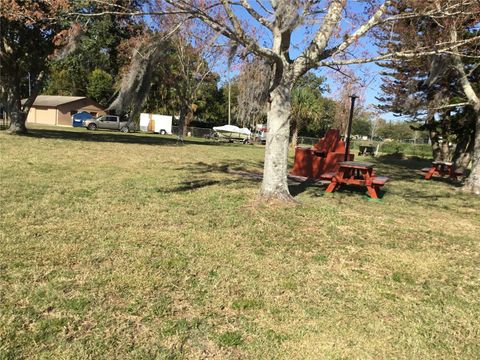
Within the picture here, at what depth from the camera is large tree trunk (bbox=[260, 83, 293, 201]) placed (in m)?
6.93

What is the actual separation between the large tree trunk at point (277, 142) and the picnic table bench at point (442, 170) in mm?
9356

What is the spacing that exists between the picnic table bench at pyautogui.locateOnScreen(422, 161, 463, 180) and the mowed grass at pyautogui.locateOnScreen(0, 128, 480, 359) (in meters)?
7.67

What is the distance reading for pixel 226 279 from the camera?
387cm

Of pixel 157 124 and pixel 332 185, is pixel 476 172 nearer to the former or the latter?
pixel 332 185

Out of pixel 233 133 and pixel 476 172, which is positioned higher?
pixel 233 133

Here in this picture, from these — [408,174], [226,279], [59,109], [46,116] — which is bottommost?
[226,279]

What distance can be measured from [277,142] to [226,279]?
3.51 metres

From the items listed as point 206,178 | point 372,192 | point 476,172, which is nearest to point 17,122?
point 206,178

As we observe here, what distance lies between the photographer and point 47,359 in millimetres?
2533

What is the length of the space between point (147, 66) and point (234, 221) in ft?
10.7

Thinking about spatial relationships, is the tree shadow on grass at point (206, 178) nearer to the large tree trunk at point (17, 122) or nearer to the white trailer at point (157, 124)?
the large tree trunk at point (17, 122)

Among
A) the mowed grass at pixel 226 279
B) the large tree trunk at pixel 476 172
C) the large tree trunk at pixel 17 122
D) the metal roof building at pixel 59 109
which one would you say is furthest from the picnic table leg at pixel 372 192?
the metal roof building at pixel 59 109

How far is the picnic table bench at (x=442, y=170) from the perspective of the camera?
47.8ft

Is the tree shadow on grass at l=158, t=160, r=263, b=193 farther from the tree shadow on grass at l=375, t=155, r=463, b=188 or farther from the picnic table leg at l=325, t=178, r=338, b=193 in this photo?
the tree shadow on grass at l=375, t=155, r=463, b=188
